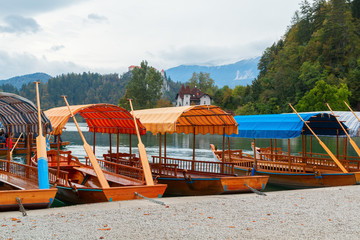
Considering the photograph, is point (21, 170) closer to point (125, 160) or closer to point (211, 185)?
point (125, 160)

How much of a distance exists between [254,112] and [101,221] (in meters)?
69.1

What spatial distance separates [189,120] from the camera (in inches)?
648

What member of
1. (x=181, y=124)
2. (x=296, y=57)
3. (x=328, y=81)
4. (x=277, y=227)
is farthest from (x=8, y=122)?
(x=296, y=57)

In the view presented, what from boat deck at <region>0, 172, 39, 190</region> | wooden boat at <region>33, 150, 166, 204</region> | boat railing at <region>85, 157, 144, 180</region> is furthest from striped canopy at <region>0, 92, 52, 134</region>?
boat railing at <region>85, 157, 144, 180</region>

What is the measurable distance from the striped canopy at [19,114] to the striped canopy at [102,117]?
1.85 ft

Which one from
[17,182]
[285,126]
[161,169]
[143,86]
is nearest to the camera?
[17,182]

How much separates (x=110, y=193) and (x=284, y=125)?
8783 millimetres

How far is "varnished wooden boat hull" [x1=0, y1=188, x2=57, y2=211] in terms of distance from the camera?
9180 mm

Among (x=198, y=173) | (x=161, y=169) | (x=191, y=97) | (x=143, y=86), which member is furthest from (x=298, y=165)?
(x=191, y=97)

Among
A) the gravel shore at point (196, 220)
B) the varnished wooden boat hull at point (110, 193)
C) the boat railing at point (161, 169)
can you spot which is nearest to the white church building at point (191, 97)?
the boat railing at point (161, 169)

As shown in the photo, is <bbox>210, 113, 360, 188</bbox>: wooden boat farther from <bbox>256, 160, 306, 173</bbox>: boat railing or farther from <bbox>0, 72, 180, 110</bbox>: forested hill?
<bbox>0, 72, 180, 110</bbox>: forested hill

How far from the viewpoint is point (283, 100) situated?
2773 inches

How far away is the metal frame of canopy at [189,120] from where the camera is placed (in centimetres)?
1319

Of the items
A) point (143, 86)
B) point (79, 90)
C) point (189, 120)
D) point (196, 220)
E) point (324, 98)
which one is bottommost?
Answer: point (196, 220)
